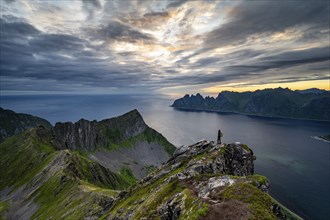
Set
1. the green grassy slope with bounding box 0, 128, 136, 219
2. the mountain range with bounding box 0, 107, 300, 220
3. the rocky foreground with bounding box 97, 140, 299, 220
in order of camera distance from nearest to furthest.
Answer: the rocky foreground with bounding box 97, 140, 299, 220 → the mountain range with bounding box 0, 107, 300, 220 → the green grassy slope with bounding box 0, 128, 136, 219

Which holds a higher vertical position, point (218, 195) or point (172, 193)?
point (218, 195)

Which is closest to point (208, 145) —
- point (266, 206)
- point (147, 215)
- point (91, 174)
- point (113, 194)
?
point (147, 215)

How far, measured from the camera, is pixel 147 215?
4878 centimetres

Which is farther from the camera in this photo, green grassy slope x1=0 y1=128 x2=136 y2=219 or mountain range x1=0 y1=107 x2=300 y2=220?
green grassy slope x1=0 y1=128 x2=136 y2=219

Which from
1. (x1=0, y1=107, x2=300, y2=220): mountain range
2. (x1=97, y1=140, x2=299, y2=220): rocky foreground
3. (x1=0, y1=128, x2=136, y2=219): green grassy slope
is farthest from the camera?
(x1=0, y1=128, x2=136, y2=219): green grassy slope

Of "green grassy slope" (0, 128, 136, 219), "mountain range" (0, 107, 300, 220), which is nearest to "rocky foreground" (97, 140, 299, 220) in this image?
"mountain range" (0, 107, 300, 220)

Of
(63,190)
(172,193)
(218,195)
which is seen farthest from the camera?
(63,190)

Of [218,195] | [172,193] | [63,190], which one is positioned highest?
[218,195]

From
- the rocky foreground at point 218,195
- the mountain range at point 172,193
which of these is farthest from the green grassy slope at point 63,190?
the rocky foreground at point 218,195

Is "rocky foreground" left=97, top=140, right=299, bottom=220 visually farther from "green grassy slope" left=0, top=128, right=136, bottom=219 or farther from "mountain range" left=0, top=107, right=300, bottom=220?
"green grassy slope" left=0, top=128, right=136, bottom=219

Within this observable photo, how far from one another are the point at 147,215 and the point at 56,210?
96.9m

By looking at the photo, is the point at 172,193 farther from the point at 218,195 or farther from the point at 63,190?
the point at 63,190

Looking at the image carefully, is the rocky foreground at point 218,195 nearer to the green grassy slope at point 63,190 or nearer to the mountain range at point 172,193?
the mountain range at point 172,193

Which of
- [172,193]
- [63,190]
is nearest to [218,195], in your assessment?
[172,193]
